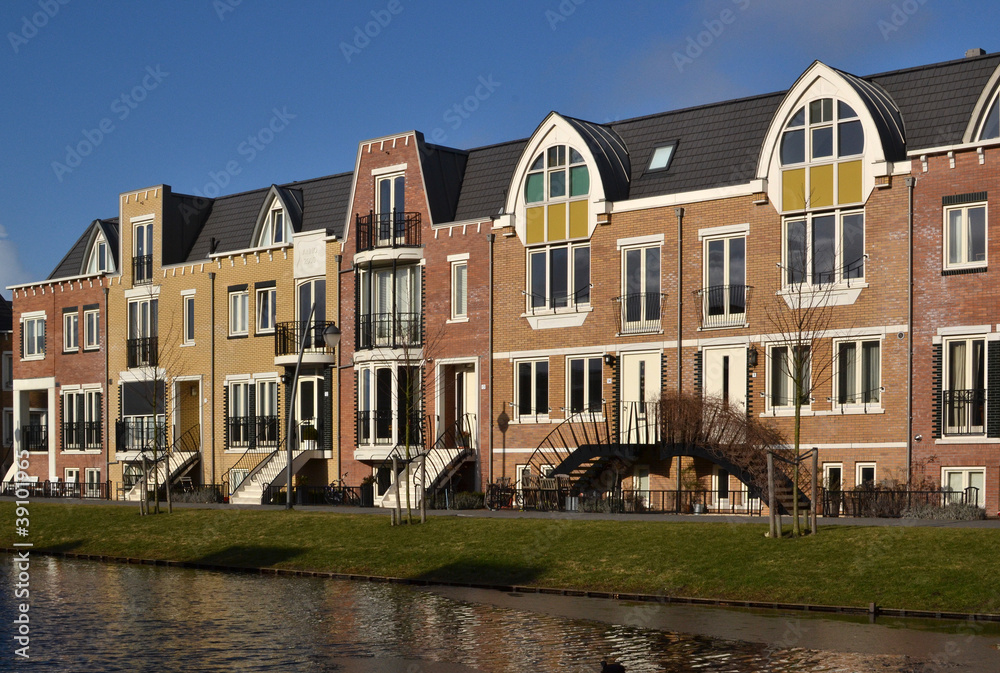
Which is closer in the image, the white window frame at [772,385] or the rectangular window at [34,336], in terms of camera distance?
the white window frame at [772,385]

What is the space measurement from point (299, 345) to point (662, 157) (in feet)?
50.3

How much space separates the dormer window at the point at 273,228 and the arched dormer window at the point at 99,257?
9.58 m

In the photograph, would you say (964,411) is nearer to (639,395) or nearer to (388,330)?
(639,395)

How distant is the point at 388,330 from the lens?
4356 cm

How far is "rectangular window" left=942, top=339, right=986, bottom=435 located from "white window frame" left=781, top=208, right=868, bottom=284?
3026mm

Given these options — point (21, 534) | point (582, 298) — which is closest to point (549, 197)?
point (582, 298)

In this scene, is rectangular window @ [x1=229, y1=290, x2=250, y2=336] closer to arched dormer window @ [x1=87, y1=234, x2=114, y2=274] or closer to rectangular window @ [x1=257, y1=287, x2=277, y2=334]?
rectangular window @ [x1=257, y1=287, x2=277, y2=334]

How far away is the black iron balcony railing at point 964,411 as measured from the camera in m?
31.6

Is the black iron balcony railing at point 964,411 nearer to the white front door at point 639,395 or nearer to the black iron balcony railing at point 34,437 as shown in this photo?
the white front door at point 639,395

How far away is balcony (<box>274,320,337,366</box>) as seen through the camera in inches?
1805

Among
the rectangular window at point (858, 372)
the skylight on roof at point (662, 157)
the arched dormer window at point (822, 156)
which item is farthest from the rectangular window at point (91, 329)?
the rectangular window at point (858, 372)

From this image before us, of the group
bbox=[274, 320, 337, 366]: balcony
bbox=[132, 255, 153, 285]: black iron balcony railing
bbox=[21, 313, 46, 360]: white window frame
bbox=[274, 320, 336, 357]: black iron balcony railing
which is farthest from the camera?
bbox=[21, 313, 46, 360]: white window frame

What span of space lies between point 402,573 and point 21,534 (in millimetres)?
15856

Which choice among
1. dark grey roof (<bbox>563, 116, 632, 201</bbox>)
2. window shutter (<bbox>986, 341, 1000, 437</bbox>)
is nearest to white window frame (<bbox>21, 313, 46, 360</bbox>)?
dark grey roof (<bbox>563, 116, 632, 201</bbox>)
